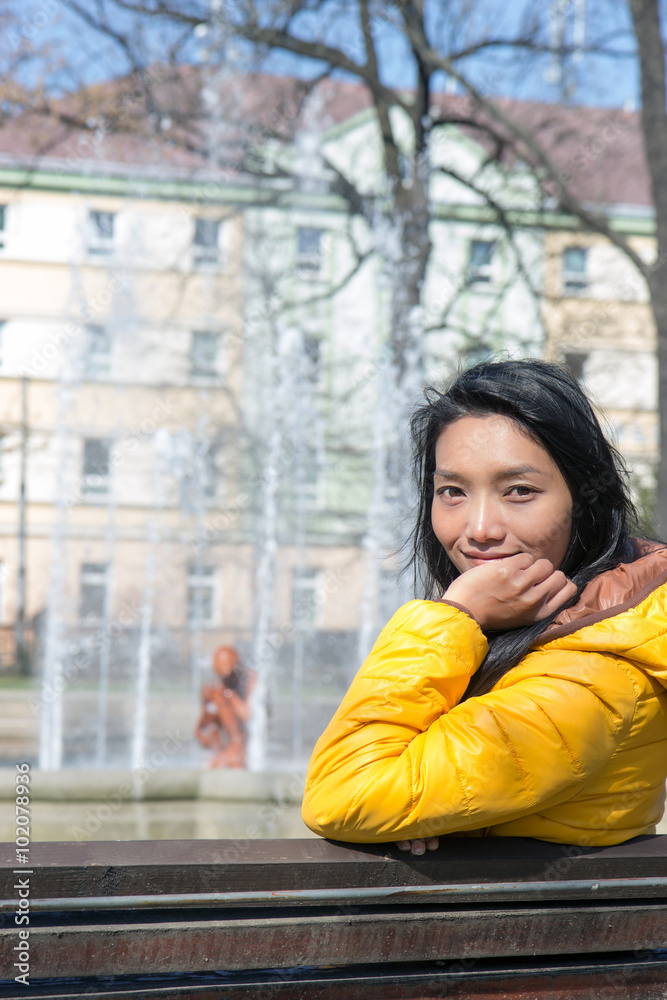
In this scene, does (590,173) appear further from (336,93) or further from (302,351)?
(302,351)

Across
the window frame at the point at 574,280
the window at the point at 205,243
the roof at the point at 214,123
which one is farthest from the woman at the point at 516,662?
the window at the point at 205,243

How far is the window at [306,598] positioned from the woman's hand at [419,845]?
13.5m

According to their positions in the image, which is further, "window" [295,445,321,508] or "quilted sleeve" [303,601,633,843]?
"window" [295,445,321,508]

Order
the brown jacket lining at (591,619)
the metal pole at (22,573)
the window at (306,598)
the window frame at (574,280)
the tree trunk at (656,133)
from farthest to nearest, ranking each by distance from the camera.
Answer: the metal pole at (22,573) → the window at (306,598) → the window frame at (574,280) → the tree trunk at (656,133) → the brown jacket lining at (591,619)

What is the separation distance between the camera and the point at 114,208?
17859mm

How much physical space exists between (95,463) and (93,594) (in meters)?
2.64

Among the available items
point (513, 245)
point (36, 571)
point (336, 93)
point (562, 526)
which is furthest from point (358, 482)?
point (562, 526)

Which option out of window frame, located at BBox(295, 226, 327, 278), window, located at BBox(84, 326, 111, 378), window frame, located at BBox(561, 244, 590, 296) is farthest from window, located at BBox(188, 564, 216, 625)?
window frame, located at BBox(561, 244, 590, 296)

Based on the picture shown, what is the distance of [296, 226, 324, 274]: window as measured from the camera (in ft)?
52.3

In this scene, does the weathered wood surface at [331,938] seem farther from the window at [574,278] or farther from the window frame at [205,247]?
the window frame at [205,247]

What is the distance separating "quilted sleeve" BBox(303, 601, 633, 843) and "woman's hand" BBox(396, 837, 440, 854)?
53 mm

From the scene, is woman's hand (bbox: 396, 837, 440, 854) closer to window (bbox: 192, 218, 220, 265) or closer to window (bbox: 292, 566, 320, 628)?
window (bbox: 292, 566, 320, 628)

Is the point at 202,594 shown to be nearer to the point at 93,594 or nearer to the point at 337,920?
the point at 93,594

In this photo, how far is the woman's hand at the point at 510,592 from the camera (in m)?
1.42
